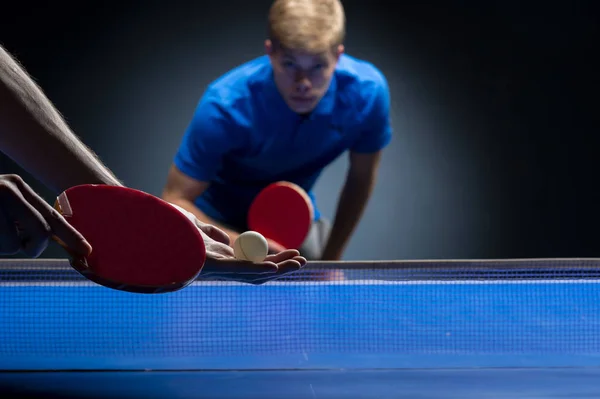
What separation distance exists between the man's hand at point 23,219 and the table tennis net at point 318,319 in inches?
39.0

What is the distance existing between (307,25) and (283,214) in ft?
2.52

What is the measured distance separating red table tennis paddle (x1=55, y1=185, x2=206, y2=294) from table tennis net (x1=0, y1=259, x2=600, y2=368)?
2.17 feet

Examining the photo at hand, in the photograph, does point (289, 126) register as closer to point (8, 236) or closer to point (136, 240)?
point (136, 240)

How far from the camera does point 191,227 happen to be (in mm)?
1435

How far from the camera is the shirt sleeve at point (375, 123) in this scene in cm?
359

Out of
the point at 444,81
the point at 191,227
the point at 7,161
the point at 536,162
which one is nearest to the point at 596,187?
the point at 536,162

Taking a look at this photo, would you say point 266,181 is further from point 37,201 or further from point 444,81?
point 444,81

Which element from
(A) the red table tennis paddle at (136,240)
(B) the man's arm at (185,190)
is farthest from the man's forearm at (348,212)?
(A) the red table tennis paddle at (136,240)

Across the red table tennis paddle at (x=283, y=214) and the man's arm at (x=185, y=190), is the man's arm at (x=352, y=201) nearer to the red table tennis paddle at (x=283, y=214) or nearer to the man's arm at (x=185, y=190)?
the red table tennis paddle at (x=283, y=214)

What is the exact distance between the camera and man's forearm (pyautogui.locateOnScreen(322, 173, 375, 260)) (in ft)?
12.0

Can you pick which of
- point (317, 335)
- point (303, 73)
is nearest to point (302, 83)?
point (303, 73)

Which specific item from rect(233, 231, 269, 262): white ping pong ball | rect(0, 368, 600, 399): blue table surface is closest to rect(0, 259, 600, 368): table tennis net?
rect(0, 368, 600, 399): blue table surface

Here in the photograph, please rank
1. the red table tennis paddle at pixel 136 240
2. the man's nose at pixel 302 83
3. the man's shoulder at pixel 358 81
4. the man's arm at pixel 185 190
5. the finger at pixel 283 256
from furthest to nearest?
the man's shoulder at pixel 358 81 → the man's arm at pixel 185 190 → the man's nose at pixel 302 83 → the finger at pixel 283 256 → the red table tennis paddle at pixel 136 240

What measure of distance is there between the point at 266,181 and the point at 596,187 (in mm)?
4026
